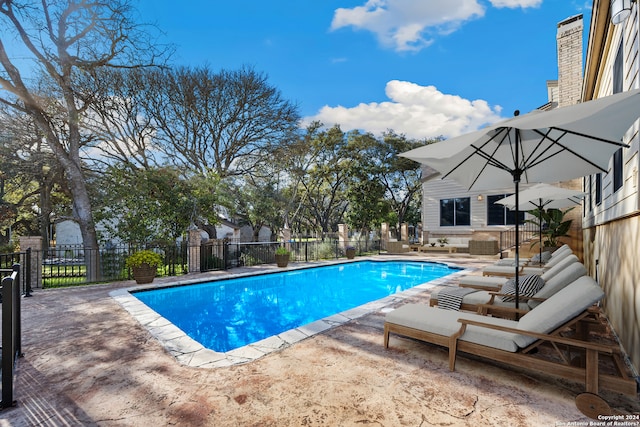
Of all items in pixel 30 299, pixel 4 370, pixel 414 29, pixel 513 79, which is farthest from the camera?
pixel 513 79

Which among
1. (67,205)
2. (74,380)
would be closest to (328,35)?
Result: (74,380)

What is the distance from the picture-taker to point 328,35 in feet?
47.7

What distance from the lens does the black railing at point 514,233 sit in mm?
14438

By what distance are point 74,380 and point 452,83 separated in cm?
2140

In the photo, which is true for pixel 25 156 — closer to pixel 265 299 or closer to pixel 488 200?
pixel 265 299

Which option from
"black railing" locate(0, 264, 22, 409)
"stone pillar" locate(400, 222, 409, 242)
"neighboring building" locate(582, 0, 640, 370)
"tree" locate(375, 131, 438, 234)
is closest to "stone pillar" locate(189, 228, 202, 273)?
"black railing" locate(0, 264, 22, 409)

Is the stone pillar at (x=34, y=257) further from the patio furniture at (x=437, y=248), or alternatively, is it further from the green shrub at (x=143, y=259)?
the patio furniture at (x=437, y=248)

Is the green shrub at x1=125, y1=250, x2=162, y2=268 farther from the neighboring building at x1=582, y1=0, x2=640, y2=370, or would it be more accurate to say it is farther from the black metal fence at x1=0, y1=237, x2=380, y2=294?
the neighboring building at x1=582, y1=0, x2=640, y2=370

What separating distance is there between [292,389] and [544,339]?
7.22 feet

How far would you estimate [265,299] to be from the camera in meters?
8.00

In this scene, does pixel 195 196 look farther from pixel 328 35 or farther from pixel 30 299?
pixel 328 35

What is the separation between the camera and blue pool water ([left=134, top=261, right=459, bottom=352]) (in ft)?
18.9

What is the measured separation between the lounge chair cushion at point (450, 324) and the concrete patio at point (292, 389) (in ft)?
1.13

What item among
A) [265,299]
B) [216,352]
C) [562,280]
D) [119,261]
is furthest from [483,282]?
[119,261]
